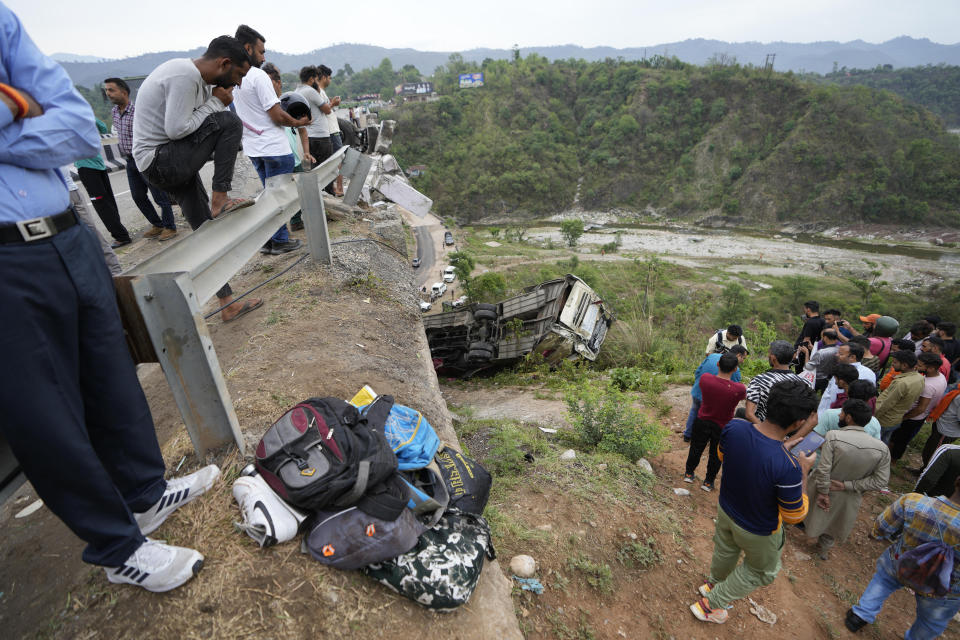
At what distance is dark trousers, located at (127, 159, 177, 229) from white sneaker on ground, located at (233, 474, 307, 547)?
471 cm

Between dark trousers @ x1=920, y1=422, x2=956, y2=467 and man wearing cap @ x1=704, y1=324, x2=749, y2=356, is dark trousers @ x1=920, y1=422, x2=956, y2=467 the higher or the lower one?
the lower one

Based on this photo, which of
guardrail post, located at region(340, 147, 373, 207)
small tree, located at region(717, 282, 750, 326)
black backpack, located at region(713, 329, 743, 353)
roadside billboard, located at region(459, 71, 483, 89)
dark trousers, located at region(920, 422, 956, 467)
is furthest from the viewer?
roadside billboard, located at region(459, 71, 483, 89)

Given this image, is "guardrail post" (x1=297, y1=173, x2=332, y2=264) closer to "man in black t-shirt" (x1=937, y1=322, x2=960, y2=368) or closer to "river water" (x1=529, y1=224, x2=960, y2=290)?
"man in black t-shirt" (x1=937, y1=322, x2=960, y2=368)

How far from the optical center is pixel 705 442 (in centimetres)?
439

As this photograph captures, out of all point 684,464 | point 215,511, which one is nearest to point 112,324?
point 215,511

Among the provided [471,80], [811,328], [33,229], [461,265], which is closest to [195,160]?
[33,229]

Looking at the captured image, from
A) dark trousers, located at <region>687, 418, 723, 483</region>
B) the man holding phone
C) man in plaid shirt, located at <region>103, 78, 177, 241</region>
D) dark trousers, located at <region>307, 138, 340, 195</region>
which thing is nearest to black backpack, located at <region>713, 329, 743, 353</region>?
dark trousers, located at <region>687, 418, 723, 483</region>

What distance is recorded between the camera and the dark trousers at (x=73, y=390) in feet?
4.39

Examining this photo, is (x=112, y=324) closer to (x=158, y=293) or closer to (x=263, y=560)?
(x=158, y=293)

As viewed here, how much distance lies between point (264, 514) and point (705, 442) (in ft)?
13.2

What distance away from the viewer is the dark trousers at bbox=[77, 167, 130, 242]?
198 inches

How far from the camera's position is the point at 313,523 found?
6.73 ft

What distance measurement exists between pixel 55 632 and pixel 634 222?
5924 cm

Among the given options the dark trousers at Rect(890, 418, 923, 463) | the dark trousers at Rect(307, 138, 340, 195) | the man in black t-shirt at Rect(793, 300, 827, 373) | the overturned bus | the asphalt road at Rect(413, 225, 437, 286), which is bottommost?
the asphalt road at Rect(413, 225, 437, 286)
